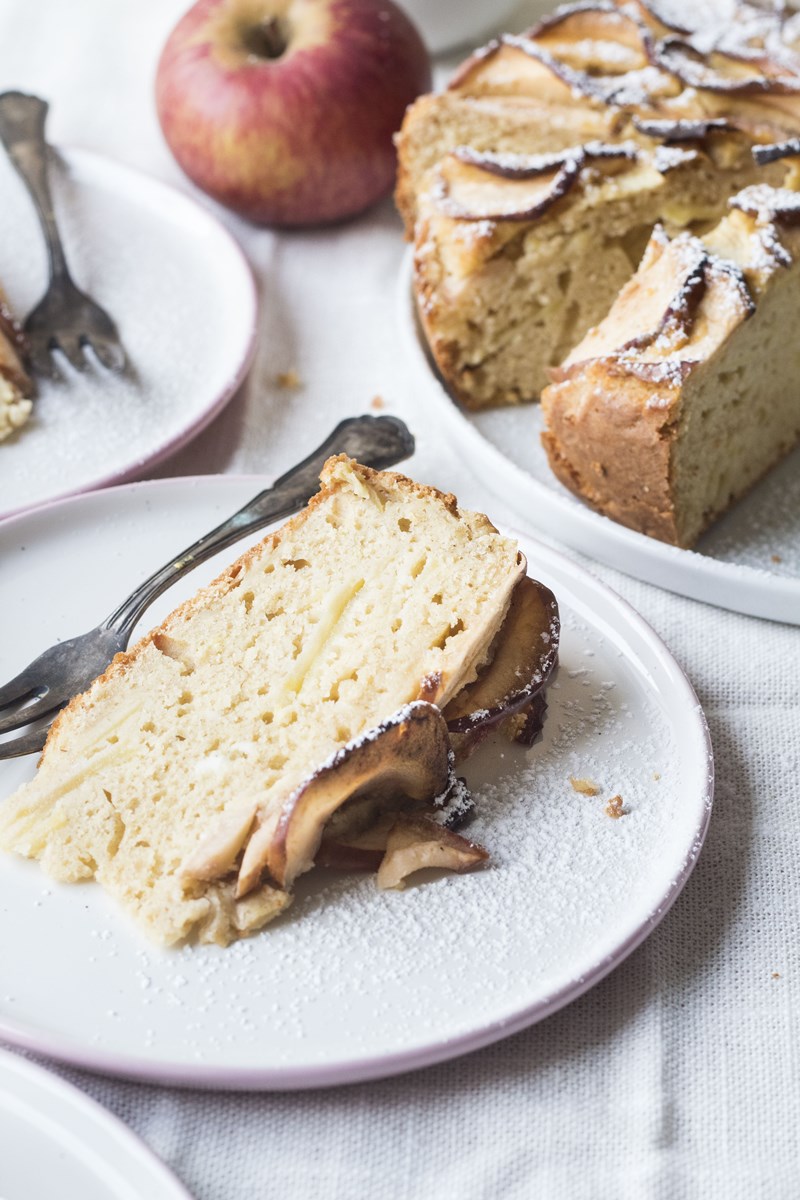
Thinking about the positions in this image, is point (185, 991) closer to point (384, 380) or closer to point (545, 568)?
point (545, 568)

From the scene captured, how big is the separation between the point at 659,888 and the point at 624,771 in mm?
217

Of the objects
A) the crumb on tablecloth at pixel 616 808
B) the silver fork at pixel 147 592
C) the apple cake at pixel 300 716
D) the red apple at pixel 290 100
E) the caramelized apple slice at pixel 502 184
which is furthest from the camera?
the red apple at pixel 290 100

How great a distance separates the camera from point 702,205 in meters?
2.53

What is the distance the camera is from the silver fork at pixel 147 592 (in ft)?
5.75

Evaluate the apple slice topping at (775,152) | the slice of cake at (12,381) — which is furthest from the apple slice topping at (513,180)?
the slice of cake at (12,381)

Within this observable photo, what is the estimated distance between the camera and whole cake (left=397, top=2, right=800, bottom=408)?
8.06 feet

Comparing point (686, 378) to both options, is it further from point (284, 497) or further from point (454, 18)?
point (454, 18)

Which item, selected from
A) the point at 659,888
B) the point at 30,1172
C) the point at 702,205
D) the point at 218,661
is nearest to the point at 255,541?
the point at 218,661

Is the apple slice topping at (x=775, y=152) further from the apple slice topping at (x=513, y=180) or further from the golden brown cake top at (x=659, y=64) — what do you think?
the apple slice topping at (x=513, y=180)

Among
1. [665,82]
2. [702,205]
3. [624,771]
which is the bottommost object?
[624,771]

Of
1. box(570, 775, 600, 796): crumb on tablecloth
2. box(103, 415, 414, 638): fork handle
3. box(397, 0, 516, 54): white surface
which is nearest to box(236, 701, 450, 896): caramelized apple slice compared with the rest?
box(570, 775, 600, 796): crumb on tablecloth

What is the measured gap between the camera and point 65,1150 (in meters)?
1.30

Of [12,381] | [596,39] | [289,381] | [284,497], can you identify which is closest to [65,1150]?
[284,497]

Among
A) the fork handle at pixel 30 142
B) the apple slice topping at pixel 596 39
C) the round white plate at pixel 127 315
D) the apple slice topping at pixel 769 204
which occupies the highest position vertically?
the fork handle at pixel 30 142
